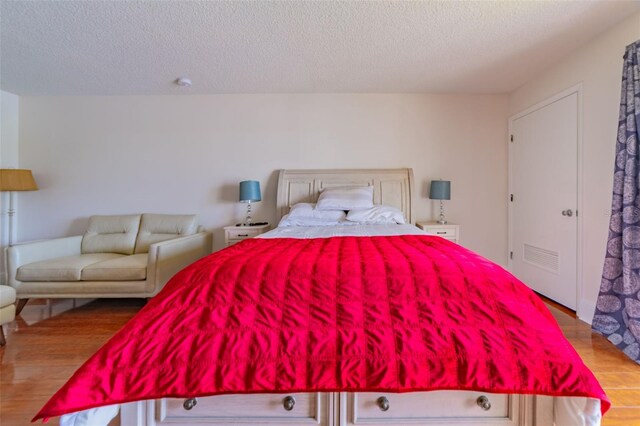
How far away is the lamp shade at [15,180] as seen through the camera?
271 cm

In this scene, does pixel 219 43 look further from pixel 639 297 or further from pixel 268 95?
pixel 639 297

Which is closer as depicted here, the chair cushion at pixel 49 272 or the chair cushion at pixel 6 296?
the chair cushion at pixel 6 296

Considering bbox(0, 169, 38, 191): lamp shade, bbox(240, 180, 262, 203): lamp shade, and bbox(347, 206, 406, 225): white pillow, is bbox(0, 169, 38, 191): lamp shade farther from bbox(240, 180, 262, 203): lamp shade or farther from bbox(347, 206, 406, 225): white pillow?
bbox(347, 206, 406, 225): white pillow

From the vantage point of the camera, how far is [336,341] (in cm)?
90

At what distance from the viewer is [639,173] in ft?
5.49

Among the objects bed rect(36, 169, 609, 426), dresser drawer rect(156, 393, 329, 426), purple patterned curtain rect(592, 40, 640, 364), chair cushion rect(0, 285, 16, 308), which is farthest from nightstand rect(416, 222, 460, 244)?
chair cushion rect(0, 285, 16, 308)

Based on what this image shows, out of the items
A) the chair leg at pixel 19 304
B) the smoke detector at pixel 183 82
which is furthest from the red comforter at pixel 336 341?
the smoke detector at pixel 183 82

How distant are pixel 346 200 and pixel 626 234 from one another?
6.68 feet

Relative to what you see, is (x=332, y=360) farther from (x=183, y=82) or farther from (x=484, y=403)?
(x=183, y=82)

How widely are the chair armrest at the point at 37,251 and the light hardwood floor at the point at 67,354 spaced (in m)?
0.46

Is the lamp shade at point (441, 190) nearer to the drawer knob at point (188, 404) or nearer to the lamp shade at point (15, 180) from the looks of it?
the drawer knob at point (188, 404)

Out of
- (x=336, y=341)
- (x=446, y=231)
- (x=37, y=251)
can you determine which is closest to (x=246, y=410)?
(x=336, y=341)

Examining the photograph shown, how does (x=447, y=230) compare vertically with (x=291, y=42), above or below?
below

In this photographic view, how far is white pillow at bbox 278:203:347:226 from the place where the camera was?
8.68 feet
